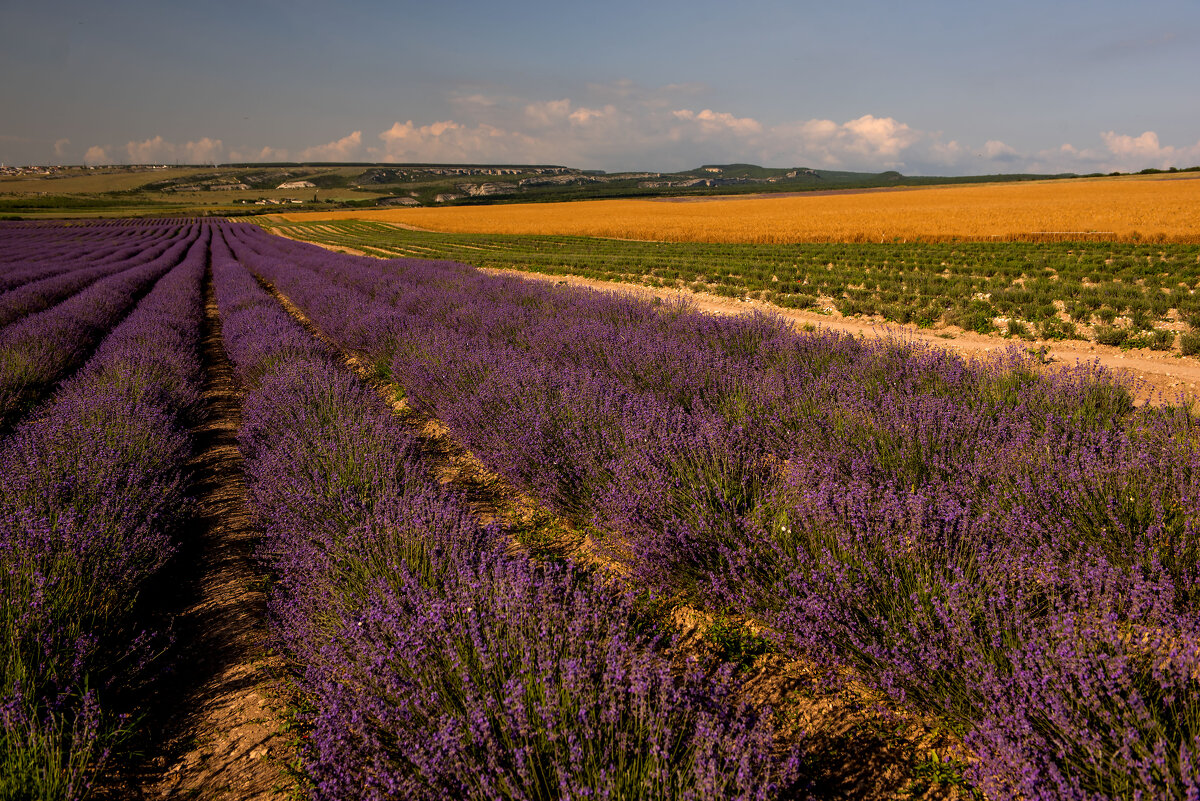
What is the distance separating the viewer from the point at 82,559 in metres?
2.51

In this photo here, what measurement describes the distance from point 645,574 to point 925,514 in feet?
4.34

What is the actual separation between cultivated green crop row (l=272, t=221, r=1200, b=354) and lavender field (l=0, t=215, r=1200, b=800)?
5287mm

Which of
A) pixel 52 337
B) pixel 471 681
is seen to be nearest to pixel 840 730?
pixel 471 681

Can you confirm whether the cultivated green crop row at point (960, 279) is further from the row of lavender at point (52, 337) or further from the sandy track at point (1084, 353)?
the row of lavender at point (52, 337)

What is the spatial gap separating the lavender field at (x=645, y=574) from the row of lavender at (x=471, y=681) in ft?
0.06

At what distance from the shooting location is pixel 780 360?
5.23 metres

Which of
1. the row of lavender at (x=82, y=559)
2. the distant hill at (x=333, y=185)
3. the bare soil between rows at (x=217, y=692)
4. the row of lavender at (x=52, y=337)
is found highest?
the distant hill at (x=333, y=185)

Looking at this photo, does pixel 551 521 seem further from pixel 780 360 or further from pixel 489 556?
pixel 780 360

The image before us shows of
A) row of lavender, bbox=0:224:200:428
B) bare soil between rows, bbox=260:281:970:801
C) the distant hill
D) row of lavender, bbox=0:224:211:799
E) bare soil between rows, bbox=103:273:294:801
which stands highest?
the distant hill

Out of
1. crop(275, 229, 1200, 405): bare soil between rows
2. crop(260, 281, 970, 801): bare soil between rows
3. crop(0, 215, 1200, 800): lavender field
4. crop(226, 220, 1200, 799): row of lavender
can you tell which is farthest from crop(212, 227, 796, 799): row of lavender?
crop(275, 229, 1200, 405): bare soil between rows

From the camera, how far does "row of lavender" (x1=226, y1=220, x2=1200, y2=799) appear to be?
1576 mm

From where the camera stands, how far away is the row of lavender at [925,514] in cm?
Answer: 158

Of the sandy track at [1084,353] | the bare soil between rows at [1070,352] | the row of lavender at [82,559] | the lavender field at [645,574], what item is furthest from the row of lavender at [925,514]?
the row of lavender at [82,559]

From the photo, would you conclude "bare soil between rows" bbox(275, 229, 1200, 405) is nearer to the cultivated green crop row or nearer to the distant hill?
the cultivated green crop row
